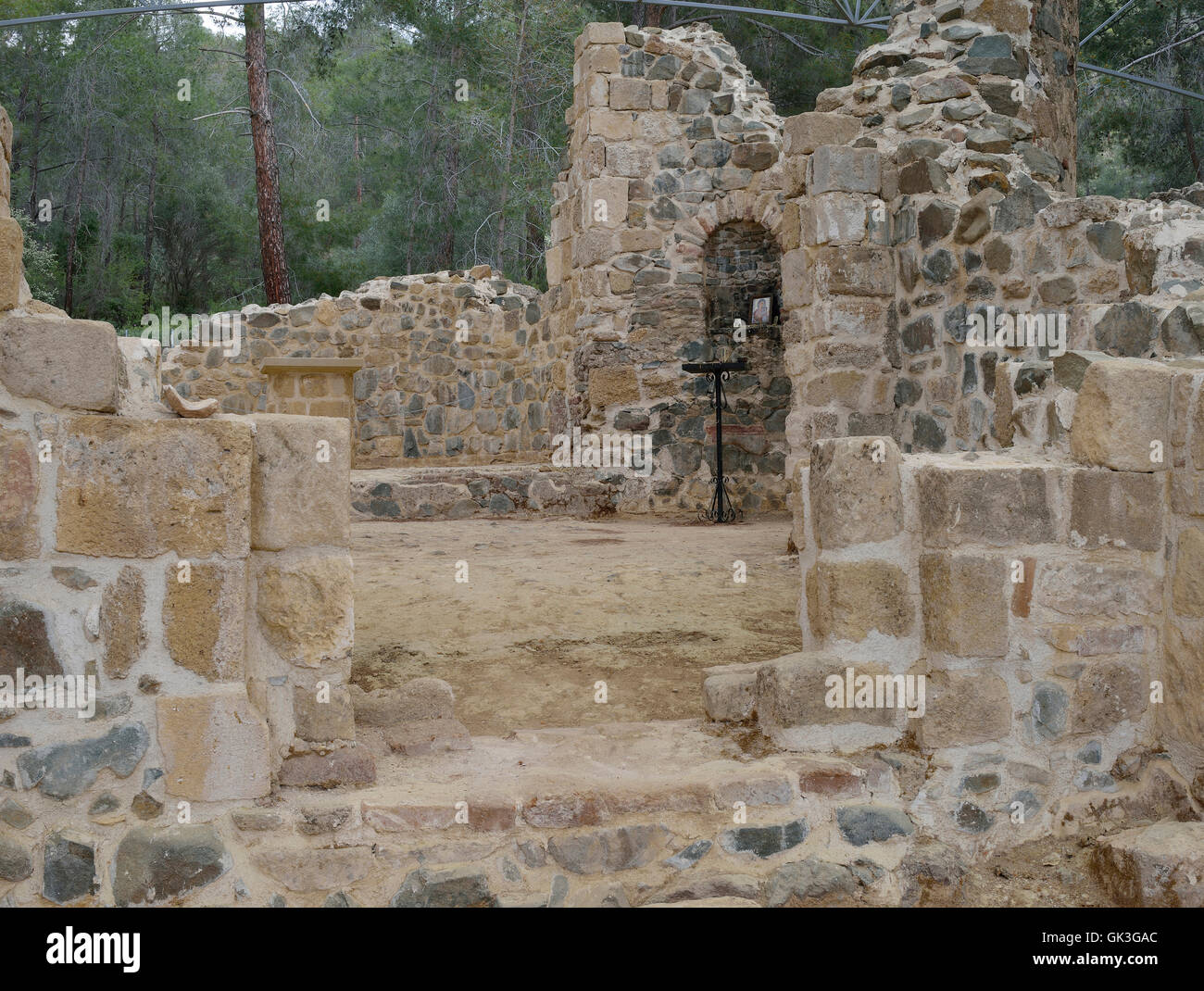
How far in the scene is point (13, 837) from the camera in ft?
8.19

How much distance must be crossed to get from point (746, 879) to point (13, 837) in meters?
1.79

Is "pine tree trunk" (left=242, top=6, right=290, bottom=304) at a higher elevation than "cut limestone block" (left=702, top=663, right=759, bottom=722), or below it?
higher

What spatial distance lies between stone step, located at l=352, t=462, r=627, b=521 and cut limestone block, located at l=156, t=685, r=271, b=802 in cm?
605

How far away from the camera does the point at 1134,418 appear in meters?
2.89

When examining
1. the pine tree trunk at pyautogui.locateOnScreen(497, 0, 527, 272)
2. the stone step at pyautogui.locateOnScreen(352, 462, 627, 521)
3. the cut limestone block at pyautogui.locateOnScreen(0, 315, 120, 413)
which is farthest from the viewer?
the pine tree trunk at pyautogui.locateOnScreen(497, 0, 527, 272)

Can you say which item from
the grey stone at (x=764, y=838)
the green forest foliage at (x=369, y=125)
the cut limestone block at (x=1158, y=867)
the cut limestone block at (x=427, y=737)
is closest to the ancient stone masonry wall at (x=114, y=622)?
the cut limestone block at (x=427, y=737)

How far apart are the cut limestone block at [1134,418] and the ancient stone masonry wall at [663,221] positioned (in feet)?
20.2

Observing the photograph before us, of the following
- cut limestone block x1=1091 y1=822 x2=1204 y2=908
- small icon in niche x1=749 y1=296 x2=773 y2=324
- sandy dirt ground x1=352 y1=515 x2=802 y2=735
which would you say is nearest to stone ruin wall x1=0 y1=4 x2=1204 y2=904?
cut limestone block x1=1091 y1=822 x2=1204 y2=908

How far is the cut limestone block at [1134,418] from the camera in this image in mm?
2887

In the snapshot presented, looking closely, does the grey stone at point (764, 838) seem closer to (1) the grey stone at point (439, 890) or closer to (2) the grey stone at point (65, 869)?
(1) the grey stone at point (439, 890)

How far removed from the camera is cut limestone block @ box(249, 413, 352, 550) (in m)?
2.61

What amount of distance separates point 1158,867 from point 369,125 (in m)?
22.6

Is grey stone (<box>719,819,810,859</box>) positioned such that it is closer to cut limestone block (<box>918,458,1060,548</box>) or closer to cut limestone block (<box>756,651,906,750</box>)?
cut limestone block (<box>756,651,906,750</box>)

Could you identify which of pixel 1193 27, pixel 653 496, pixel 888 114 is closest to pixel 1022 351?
pixel 888 114
